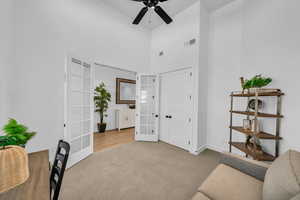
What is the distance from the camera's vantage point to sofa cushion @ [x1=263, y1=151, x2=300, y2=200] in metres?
0.77

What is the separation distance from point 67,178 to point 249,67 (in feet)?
12.7

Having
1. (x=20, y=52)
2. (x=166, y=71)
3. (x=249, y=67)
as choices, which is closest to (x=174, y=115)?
(x=166, y=71)

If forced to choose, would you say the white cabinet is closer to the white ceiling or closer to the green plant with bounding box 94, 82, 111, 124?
the green plant with bounding box 94, 82, 111, 124

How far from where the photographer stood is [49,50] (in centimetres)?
224

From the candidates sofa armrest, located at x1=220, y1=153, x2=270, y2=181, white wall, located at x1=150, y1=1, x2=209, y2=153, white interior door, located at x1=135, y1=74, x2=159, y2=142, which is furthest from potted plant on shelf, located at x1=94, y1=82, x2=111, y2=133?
sofa armrest, located at x1=220, y1=153, x2=270, y2=181

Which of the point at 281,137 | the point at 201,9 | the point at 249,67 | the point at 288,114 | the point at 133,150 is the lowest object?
the point at 133,150

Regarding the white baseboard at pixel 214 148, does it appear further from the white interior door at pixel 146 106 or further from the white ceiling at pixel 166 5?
the white ceiling at pixel 166 5

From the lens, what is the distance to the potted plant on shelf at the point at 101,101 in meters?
4.80

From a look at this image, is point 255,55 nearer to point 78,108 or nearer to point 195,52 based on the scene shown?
point 195,52

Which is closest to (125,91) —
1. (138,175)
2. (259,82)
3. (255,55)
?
(138,175)

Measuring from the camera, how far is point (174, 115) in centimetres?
354

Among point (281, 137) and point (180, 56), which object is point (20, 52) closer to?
point (180, 56)

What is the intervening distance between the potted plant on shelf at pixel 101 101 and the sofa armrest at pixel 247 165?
14.4 feet

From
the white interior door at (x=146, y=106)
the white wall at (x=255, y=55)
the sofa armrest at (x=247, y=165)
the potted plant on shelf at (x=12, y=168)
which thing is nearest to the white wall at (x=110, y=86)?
the white interior door at (x=146, y=106)
